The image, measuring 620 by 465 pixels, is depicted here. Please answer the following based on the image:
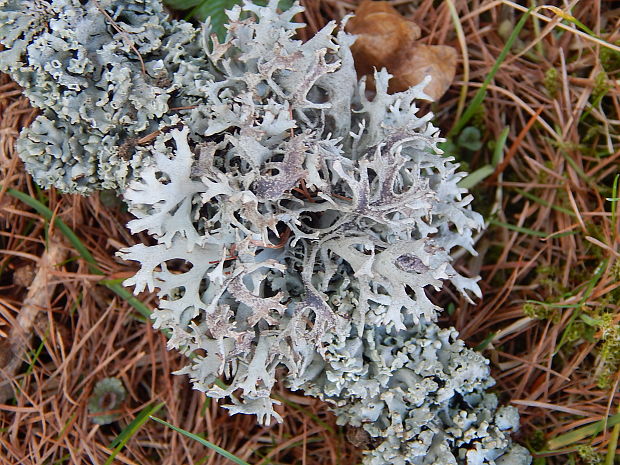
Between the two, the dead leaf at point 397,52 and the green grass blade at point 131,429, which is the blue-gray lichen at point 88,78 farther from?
the green grass blade at point 131,429

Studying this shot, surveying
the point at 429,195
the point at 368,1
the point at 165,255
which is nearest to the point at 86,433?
the point at 165,255

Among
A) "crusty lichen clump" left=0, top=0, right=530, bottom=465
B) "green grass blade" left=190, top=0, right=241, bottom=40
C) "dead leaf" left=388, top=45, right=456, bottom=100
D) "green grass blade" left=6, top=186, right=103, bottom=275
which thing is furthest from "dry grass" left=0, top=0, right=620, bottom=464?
"green grass blade" left=190, top=0, right=241, bottom=40

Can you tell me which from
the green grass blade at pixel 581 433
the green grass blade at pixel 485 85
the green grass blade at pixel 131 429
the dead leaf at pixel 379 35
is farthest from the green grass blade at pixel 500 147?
the green grass blade at pixel 131 429

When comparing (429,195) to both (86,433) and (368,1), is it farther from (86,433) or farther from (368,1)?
(86,433)

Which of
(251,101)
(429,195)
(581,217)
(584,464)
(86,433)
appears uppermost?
(251,101)

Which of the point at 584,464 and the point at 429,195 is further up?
the point at 429,195

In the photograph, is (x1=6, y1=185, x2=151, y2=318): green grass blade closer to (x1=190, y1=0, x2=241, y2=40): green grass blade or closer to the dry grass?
the dry grass
